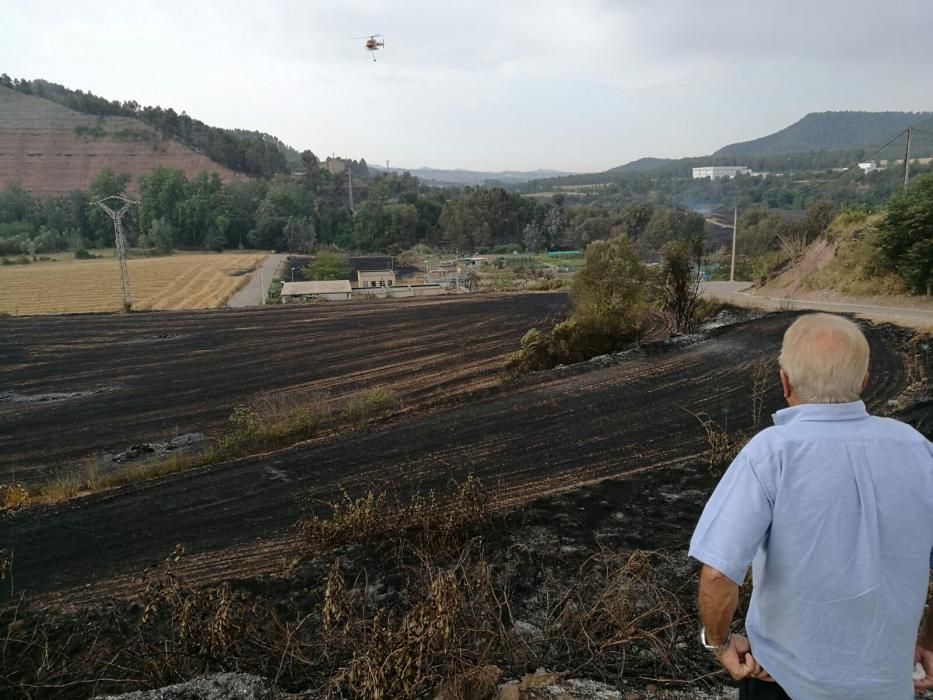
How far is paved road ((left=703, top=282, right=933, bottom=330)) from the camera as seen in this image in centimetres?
1410

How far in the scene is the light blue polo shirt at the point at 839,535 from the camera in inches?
59.4

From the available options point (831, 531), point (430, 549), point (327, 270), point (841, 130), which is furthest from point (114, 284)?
point (841, 130)

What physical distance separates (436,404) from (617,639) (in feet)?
31.8

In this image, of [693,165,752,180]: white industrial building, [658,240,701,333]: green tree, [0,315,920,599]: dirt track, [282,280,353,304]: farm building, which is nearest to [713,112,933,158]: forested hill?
[693,165,752,180]: white industrial building

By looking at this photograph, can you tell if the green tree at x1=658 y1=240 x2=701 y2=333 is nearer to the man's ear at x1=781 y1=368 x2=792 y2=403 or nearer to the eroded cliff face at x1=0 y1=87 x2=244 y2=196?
the man's ear at x1=781 y1=368 x2=792 y2=403

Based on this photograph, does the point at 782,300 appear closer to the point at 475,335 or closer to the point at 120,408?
the point at 475,335

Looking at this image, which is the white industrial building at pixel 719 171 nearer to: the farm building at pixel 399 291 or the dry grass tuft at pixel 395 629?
the farm building at pixel 399 291

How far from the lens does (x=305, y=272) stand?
158 feet

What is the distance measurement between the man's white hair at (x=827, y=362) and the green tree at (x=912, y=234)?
57.2 ft

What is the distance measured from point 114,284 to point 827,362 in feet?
148

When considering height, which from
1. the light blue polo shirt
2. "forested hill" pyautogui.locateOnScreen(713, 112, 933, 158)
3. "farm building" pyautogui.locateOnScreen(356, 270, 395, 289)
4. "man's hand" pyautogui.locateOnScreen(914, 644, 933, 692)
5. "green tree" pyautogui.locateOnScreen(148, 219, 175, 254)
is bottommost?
"farm building" pyautogui.locateOnScreen(356, 270, 395, 289)

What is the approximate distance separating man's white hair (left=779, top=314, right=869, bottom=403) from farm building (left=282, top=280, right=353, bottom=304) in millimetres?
35451

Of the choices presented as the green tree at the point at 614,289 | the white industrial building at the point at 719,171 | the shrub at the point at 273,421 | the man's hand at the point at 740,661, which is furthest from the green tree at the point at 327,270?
the white industrial building at the point at 719,171

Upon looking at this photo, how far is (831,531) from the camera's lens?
1.52m
